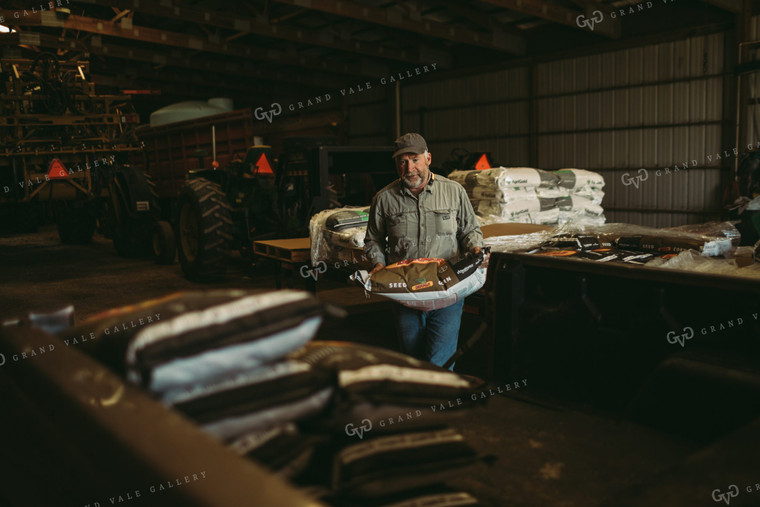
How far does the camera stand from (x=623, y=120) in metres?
12.5

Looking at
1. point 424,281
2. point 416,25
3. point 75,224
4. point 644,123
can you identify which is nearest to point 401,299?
point 424,281

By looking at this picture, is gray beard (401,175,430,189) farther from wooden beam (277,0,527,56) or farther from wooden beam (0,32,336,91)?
wooden beam (0,32,336,91)

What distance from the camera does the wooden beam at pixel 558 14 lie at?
11.1 meters

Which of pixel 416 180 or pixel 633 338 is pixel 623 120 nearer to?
pixel 416 180

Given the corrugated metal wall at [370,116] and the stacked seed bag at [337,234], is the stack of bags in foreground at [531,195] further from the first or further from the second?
the corrugated metal wall at [370,116]

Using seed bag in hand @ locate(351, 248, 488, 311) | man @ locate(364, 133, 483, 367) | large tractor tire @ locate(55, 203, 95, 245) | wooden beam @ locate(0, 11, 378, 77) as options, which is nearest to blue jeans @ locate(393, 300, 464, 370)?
man @ locate(364, 133, 483, 367)

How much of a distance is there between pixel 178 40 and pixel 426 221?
12369 mm

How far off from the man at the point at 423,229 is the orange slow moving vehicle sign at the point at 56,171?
318 inches

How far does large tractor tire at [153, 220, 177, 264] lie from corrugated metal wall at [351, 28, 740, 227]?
8.28 m

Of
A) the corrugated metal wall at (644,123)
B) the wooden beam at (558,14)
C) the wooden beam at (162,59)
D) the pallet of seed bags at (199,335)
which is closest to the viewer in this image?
the pallet of seed bags at (199,335)

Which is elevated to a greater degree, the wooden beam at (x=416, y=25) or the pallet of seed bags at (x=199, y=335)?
the wooden beam at (x=416, y=25)

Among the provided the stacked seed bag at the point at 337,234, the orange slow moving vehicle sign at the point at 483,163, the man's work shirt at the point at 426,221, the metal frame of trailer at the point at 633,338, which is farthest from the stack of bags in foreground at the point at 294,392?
the orange slow moving vehicle sign at the point at 483,163

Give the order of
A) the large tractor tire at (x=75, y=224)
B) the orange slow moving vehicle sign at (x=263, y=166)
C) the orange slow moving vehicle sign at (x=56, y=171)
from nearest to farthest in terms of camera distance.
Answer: the orange slow moving vehicle sign at (x=263, y=166) → the orange slow moving vehicle sign at (x=56, y=171) → the large tractor tire at (x=75, y=224)

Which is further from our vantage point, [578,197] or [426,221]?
[578,197]
